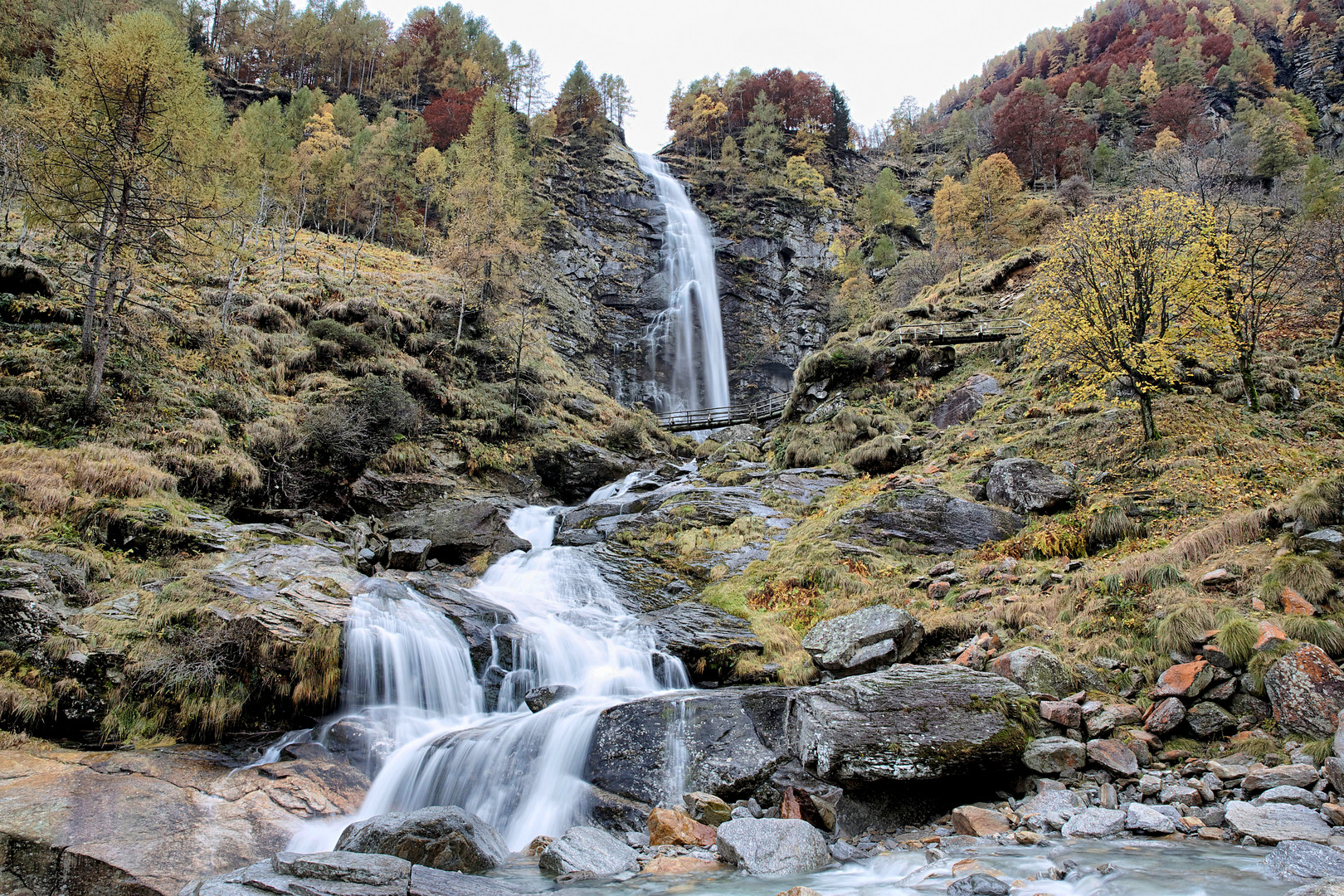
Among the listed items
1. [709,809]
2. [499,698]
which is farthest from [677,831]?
[499,698]

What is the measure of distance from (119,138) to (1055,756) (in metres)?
23.0

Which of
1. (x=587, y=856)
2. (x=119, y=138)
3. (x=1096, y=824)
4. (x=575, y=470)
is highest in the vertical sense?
(x=119, y=138)

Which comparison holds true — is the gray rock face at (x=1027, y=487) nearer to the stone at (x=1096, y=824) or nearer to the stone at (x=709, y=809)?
the stone at (x=1096, y=824)

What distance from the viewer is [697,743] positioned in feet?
27.5

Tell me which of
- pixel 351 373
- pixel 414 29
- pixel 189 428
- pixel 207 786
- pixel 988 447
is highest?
pixel 414 29

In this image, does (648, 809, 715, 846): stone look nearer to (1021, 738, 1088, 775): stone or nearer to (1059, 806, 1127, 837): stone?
(1059, 806, 1127, 837): stone

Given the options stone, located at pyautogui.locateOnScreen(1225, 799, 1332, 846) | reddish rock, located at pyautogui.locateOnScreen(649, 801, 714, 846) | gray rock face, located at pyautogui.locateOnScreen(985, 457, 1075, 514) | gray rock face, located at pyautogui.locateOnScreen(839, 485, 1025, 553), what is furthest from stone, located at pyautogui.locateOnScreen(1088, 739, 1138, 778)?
gray rock face, located at pyautogui.locateOnScreen(985, 457, 1075, 514)

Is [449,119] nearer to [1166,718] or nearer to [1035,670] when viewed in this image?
[1035,670]

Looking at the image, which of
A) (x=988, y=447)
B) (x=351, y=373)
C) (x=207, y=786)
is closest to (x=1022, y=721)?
(x=207, y=786)

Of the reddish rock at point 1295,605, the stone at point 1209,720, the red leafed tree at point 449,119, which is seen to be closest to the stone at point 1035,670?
the stone at point 1209,720

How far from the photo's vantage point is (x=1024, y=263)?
32719mm

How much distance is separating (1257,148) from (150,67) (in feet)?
211

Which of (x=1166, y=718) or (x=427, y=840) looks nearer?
(x=427, y=840)

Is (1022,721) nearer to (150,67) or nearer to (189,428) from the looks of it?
(189,428)
